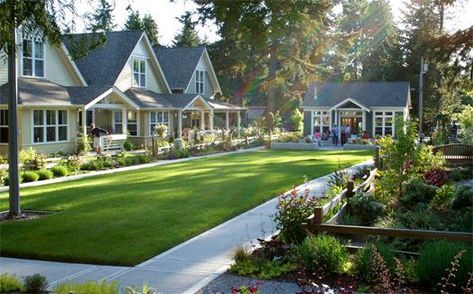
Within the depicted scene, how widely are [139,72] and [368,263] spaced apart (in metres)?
33.1

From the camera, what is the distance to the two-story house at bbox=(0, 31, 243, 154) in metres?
28.3

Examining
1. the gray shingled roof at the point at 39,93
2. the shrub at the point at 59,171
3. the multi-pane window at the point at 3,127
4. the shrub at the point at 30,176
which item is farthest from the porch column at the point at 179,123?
the shrub at the point at 30,176

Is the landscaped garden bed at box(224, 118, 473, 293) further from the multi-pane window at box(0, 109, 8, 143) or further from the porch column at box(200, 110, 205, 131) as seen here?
the porch column at box(200, 110, 205, 131)

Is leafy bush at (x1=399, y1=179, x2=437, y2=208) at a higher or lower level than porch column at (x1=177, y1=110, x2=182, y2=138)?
lower

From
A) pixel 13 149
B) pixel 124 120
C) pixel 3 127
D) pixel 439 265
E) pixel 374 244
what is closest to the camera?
pixel 439 265

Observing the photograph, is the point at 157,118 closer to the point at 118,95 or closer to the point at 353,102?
the point at 118,95

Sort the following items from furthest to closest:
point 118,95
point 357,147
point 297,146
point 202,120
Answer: point 202,120, point 357,147, point 297,146, point 118,95

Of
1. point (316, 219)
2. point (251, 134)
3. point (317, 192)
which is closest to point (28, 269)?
point (316, 219)

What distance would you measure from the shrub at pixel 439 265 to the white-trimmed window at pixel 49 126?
24.1 meters

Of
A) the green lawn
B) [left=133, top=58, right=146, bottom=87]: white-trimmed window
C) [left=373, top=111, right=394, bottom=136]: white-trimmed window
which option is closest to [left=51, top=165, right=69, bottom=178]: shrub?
the green lawn

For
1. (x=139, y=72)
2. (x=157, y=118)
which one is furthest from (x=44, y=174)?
(x=139, y=72)

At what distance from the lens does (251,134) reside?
45.9 metres

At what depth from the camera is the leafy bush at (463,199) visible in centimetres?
1170

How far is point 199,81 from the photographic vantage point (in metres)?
46.2
